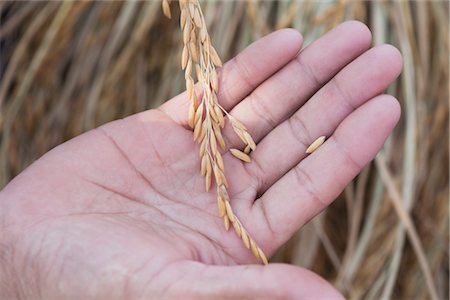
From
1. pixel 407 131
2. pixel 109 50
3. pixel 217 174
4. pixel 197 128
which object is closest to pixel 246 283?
pixel 217 174

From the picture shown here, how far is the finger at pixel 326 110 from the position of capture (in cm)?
136

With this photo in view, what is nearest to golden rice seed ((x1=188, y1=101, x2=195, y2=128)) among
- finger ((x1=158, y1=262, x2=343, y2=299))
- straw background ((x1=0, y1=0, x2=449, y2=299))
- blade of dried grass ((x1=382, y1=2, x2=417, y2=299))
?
finger ((x1=158, y1=262, x2=343, y2=299))

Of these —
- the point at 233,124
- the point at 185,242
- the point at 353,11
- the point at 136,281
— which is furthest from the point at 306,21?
the point at 136,281

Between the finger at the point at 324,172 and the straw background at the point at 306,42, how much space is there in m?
0.48

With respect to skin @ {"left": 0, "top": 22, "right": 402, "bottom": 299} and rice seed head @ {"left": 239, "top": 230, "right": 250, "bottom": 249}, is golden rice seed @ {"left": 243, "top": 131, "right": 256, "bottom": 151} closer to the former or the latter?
skin @ {"left": 0, "top": 22, "right": 402, "bottom": 299}

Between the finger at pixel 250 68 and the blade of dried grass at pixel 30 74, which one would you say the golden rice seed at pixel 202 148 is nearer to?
the finger at pixel 250 68

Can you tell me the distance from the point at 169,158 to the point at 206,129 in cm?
9

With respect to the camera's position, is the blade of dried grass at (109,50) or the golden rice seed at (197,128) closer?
the golden rice seed at (197,128)

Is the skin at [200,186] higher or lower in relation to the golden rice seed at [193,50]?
lower

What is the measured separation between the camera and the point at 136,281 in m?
1.13

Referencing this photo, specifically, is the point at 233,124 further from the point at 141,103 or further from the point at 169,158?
the point at 141,103

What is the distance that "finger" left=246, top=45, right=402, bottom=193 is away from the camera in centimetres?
136

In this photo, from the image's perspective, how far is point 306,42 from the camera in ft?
5.87

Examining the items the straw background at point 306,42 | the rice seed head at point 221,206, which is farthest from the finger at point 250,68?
the straw background at point 306,42
